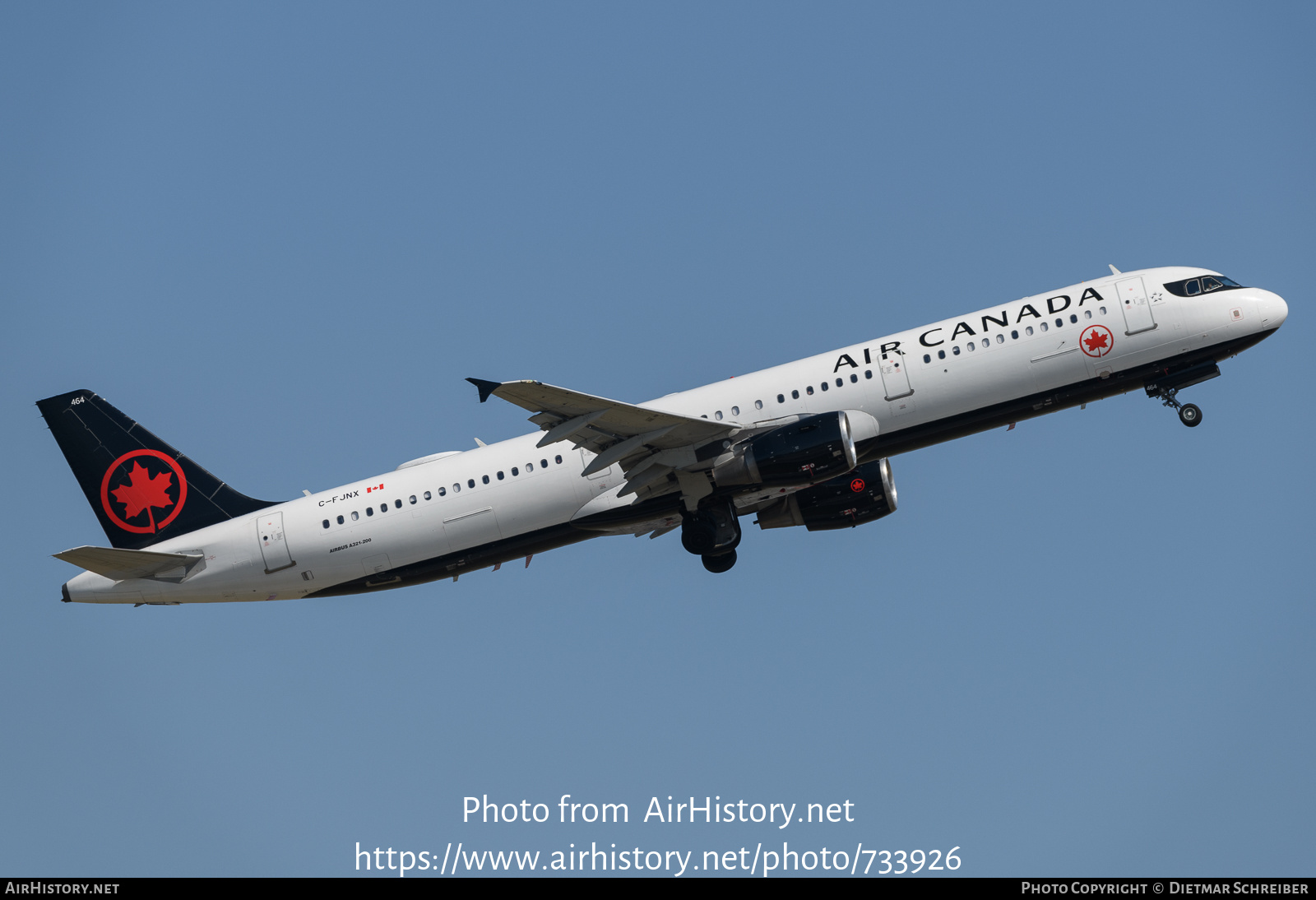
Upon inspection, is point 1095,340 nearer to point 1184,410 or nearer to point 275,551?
point 1184,410

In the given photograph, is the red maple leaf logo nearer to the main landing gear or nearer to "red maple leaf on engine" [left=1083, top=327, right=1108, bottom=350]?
the main landing gear

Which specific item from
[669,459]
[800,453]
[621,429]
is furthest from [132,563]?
[800,453]

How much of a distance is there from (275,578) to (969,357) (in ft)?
76.5

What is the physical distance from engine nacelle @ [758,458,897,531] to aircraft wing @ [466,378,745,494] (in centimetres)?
577

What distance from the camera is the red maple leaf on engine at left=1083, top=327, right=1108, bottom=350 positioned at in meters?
42.5

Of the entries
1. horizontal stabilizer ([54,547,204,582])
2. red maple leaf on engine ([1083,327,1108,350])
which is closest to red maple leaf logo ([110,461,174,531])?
horizontal stabilizer ([54,547,204,582])

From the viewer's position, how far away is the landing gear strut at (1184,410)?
43344 millimetres

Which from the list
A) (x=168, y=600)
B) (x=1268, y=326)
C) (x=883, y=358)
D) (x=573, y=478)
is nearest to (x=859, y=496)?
(x=883, y=358)

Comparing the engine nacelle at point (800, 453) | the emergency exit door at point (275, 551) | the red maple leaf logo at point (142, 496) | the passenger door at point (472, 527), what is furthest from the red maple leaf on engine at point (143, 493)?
the engine nacelle at point (800, 453)

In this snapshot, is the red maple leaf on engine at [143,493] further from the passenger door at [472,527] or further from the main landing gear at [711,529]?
the main landing gear at [711,529]

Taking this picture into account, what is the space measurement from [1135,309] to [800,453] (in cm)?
1132

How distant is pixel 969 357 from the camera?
42.6 metres

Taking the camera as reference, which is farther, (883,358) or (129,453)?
(129,453)

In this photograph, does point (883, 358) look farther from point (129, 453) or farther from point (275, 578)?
point (129, 453)
